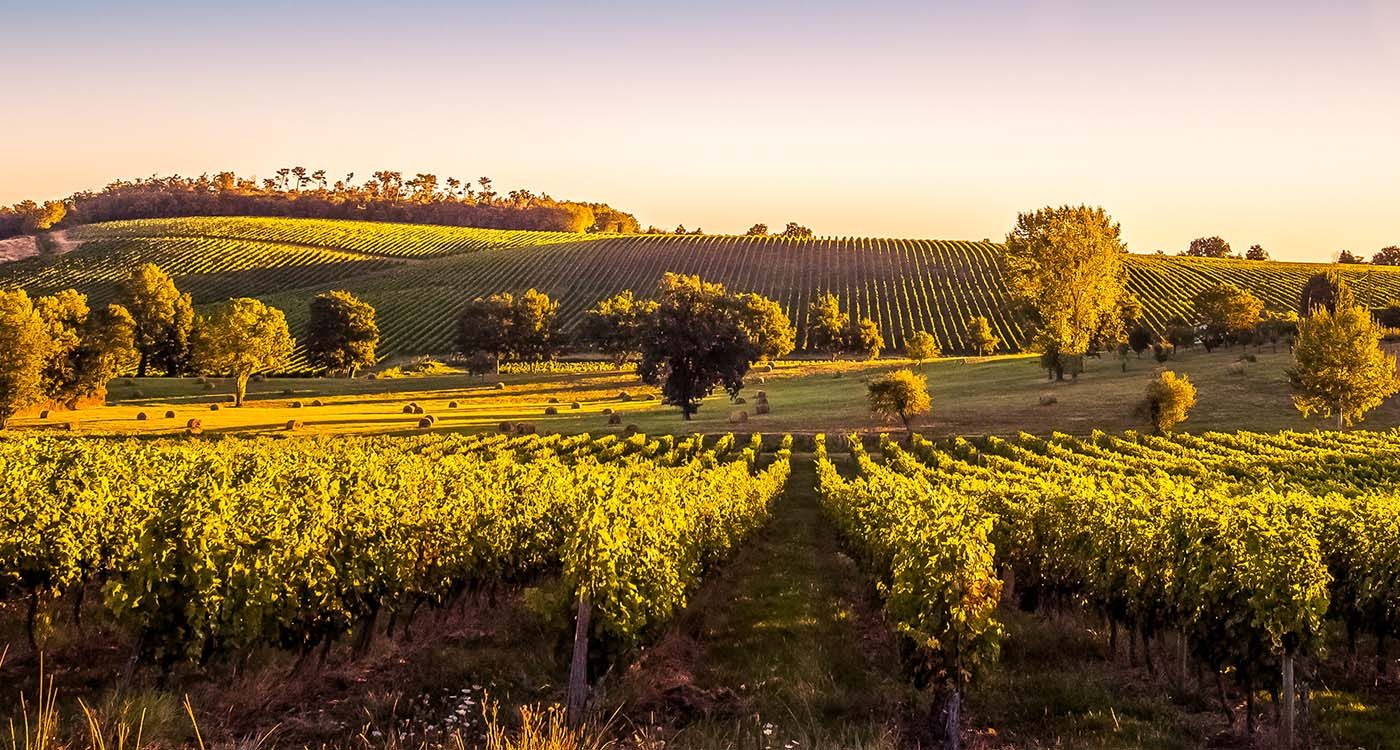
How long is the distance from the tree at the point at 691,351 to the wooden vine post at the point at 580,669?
158 feet

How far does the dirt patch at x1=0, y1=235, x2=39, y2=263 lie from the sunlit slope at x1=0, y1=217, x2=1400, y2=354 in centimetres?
876

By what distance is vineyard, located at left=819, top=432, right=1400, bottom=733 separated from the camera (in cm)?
1210

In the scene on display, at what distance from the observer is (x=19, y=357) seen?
50094 mm

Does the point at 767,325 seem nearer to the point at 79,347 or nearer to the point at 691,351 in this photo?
the point at 691,351

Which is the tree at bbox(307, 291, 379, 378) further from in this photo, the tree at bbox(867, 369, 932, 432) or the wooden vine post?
the wooden vine post

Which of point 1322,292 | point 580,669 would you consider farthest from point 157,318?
point 1322,292

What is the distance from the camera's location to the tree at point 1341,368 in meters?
47.2

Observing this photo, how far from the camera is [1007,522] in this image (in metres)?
19.6

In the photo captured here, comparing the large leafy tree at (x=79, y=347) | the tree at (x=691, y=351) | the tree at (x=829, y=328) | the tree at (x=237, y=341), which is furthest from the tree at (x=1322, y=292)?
the large leafy tree at (x=79, y=347)

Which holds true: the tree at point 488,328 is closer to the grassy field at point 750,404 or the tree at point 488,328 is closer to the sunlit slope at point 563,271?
the grassy field at point 750,404

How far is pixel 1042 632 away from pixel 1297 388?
43299mm

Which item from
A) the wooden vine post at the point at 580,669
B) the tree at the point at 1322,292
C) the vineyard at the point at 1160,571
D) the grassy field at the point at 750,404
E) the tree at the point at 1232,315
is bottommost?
the grassy field at the point at 750,404

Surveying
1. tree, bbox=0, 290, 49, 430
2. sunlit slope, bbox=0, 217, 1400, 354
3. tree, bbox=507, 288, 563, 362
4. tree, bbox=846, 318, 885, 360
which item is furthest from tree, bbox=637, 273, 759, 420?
sunlit slope, bbox=0, 217, 1400, 354

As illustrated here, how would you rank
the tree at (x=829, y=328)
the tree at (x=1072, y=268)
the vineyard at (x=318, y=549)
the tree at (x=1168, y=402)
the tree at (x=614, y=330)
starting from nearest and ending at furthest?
the vineyard at (x=318, y=549), the tree at (x=1168, y=402), the tree at (x=1072, y=268), the tree at (x=614, y=330), the tree at (x=829, y=328)
